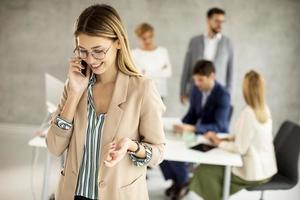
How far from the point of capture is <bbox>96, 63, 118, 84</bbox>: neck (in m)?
1.37

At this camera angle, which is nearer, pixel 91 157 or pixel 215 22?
pixel 91 157

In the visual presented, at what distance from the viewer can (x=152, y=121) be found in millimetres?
1309

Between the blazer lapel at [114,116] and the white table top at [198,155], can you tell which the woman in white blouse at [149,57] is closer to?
the white table top at [198,155]

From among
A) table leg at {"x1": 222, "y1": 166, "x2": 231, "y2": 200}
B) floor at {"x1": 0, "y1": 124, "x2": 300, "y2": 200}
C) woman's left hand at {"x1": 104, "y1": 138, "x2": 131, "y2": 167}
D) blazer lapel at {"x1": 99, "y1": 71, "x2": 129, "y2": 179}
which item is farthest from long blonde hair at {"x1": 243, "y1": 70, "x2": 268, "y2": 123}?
woman's left hand at {"x1": 104, "y1": 138, "x2": 131, "y2": 167}

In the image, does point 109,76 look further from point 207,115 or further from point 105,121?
point 207,115

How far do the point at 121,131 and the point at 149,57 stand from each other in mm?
2971

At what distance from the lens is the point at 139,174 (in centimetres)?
139

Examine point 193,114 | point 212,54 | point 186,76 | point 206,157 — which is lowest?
point 206,157

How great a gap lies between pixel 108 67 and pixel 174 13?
3.63m

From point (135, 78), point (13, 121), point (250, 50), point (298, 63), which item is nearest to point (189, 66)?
point (250, 50)

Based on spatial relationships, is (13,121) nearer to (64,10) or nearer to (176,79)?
(64,10)

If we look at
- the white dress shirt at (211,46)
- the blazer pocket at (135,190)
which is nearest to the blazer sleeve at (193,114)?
the white dress shirt at (211,46)

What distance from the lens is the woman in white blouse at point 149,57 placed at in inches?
164

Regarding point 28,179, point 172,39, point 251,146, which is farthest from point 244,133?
point 172,39
